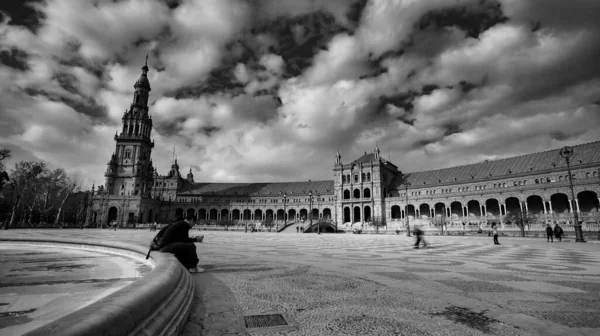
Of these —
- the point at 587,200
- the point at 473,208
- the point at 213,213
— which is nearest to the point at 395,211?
A: the point at 473,208

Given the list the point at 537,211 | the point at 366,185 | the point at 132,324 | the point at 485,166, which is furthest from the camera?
the point at 366,185

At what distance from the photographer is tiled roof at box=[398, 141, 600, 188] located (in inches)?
2008

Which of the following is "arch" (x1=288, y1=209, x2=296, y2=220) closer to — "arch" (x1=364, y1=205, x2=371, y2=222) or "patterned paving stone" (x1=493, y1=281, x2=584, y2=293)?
"arch" (x1=364, y1=205, x2=371, y2=222)

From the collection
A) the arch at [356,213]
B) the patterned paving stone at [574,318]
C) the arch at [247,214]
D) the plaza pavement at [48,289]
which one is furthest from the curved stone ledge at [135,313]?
the arch at [247,214]

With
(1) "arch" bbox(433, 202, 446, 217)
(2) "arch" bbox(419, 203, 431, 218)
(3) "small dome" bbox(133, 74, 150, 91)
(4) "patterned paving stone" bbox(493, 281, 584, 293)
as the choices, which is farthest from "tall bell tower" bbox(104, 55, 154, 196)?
(4) "patterned paving stone" bbox(493, 281, 584, 293)

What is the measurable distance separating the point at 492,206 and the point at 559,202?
1030cm

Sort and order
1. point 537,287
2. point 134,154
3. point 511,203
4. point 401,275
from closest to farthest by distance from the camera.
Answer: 1. point 537,287
2. point 401,275
3. point 511,203
4. point 134,154

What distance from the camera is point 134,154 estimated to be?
266 ft

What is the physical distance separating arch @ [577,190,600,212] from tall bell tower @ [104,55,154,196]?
9032 cm

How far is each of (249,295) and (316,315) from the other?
1.28 metres

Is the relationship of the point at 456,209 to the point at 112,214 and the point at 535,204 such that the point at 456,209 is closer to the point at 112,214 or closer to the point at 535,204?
the point at 535,204

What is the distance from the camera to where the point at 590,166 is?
158 ft

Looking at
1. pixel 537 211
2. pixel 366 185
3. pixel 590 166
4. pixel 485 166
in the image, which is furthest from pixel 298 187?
pixel 590 166

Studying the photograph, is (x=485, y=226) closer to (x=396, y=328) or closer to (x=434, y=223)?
(x=434, y=223)
